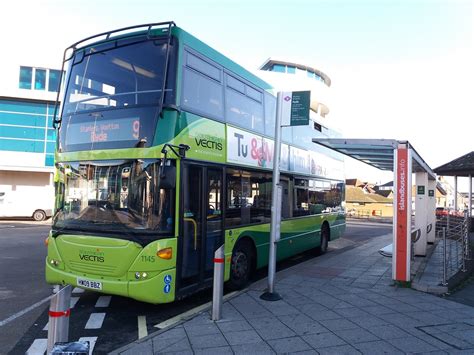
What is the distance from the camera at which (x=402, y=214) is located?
823 cm

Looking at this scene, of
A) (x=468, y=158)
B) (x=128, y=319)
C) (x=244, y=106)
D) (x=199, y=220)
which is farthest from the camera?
(x=468, y=158)

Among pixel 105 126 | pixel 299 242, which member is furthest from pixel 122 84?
pixel 299 242

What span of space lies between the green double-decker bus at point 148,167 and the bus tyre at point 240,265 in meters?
0.03

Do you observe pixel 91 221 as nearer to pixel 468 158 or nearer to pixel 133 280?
pixel 133 280

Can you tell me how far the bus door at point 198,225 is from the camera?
626 centimetres

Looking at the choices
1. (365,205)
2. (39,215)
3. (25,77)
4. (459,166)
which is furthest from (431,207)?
(365,205)

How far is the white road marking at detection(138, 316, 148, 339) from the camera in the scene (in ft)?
18.1

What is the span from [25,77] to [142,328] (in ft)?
100

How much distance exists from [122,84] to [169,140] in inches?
54.5

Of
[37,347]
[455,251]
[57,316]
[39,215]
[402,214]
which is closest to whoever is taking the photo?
[57,316]

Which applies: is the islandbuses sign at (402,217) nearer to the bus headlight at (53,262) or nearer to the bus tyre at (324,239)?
the bus tyre at (324,239)

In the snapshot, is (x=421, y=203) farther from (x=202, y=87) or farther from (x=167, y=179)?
(x=167, y=179)

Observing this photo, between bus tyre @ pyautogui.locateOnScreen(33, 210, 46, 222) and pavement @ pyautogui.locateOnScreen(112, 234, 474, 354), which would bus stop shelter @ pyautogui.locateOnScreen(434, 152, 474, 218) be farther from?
bus tyre @ pyautogui.locateOnScreen(33, 210, 46, 222)

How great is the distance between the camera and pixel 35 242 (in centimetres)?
1517
